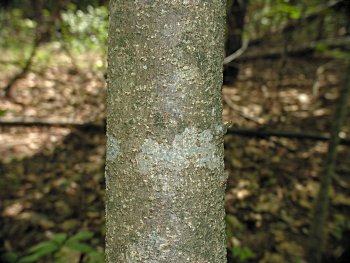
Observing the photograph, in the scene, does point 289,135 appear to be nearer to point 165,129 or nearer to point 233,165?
point 233,165

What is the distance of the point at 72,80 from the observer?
520 cm

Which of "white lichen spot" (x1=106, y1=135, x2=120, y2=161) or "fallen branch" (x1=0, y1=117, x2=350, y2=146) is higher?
"white lichen spot" (x1=106, y1=135, x2=120, y2=161)

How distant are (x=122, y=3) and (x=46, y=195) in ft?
9.46

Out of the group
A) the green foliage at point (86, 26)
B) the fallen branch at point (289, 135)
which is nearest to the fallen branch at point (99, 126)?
the fallen branch at point (289, 135)

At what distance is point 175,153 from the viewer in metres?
0.69

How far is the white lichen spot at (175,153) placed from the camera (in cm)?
68

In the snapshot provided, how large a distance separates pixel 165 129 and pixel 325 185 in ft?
6.99

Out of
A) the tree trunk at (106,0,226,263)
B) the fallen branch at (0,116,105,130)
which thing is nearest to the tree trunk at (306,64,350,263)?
the tree trunk at (106,0,226,263)

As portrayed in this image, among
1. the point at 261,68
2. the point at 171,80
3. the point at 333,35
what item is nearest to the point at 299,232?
the point at 171,80

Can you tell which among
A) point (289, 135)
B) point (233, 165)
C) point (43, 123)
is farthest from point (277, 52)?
point (43, 123)

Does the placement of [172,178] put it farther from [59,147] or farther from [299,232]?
[59,147]

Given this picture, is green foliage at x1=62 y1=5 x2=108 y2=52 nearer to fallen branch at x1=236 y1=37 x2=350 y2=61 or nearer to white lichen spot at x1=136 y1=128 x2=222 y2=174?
fallen branch at x1=236 y1=37 x2=350 y2=61

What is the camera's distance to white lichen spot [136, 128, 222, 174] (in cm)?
68

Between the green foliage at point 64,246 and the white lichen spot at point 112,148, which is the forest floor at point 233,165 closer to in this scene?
the green foliage at point 64,246
